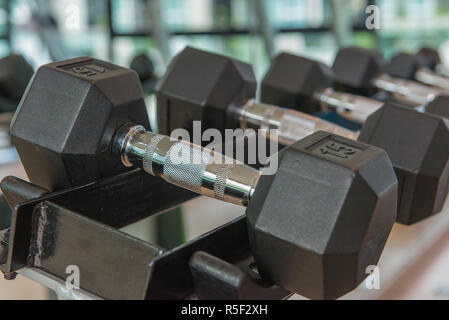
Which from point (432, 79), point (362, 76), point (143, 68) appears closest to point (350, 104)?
point (362, 76)

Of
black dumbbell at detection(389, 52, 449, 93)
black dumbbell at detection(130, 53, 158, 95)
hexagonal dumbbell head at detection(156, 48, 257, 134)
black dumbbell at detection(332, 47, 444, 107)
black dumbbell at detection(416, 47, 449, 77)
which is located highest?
hexagonal dumbbell head at detection(156, 48, 257, 134)

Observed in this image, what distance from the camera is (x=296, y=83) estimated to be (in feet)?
2.76

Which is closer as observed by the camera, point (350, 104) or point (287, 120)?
point (287, 120)

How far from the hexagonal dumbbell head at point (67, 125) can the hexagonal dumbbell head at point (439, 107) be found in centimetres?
40

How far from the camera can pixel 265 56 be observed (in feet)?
14.7

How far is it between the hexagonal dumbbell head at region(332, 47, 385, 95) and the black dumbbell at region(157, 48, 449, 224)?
1.45ft

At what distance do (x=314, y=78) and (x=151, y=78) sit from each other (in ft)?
3.83

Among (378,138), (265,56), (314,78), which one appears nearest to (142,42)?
(265,56)

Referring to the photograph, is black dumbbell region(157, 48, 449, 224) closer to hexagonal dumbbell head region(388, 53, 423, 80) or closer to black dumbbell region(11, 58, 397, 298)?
black dumbbell region(11, 58, 397, 298)

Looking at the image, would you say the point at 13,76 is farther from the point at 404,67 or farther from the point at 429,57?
the point at 429,57

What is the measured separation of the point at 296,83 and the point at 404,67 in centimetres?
63

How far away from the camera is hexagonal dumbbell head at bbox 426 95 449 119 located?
2.25 feet

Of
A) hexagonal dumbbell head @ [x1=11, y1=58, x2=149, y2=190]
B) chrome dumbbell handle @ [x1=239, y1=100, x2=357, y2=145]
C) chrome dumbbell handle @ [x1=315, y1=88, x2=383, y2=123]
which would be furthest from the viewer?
chrome dumbbell handle @ [x1=315, y1=88, x2=383, y2=123]

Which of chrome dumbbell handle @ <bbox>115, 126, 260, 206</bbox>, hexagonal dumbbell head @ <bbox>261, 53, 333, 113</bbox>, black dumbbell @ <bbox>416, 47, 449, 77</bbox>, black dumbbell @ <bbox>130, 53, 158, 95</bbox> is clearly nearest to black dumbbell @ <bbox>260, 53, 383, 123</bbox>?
hexagonal dumbbell head @ <bbox>261, 53, 333, 113</bbox>
